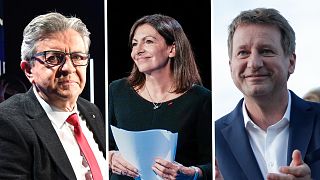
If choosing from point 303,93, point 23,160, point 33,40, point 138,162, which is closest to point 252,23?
point 303,93

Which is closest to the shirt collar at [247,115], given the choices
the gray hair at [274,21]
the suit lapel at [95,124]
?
the gray hair at [274,21]

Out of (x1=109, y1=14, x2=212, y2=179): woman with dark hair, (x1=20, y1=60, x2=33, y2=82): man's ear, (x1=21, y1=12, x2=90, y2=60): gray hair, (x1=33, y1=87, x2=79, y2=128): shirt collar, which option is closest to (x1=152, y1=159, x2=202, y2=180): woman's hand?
(x1=109, y1=14, x2=212, y2=179): woman with dark hair

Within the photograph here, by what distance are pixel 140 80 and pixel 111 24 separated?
0.47m

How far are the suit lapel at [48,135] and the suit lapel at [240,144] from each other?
45.0 inches

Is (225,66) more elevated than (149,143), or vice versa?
(225,66)

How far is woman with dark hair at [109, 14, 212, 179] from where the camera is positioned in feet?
12.3

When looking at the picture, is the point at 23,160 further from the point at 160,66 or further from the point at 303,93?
the point at 303,93

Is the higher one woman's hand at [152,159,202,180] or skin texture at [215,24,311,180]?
skin texture at [215,24,311,180]

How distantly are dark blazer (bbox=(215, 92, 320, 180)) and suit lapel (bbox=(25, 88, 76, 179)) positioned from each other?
1.08m

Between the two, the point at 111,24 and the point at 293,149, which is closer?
the point at 293,149

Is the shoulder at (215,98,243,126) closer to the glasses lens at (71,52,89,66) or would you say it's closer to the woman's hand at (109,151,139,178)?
the woman's hand at (109,151,139,178)

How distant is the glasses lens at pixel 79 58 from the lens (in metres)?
3.86

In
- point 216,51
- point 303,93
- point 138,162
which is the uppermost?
point 216,51

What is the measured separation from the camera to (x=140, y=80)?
389 cm
